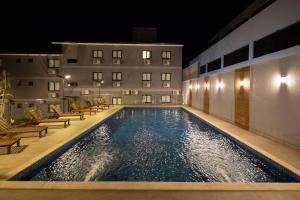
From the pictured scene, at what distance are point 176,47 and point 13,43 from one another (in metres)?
18.8

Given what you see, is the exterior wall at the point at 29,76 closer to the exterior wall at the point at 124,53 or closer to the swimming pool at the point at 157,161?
the exterior wall at the point at 124,53

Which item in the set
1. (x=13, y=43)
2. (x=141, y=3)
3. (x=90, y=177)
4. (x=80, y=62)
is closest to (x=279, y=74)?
(x=90, y=177)

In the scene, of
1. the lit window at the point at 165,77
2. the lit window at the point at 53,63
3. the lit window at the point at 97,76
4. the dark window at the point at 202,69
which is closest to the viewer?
the dark window at the point at 202,69

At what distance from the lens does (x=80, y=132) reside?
10.8m

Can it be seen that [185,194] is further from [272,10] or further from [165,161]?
[272,10]

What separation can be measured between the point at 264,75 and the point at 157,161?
17.9 ft

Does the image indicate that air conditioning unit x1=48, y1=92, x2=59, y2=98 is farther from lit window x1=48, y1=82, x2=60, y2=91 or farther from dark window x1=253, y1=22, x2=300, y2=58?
dark window x1=253, y1=22, x2=300, y2=58

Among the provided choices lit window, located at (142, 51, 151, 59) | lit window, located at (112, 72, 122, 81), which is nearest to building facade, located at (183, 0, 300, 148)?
lit window, located at (142, 51, 151, 59)

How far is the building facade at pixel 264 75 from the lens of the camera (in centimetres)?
810

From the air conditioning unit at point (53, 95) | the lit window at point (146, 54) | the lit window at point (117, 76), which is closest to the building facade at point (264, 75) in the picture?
the lit window at point (146, 54)

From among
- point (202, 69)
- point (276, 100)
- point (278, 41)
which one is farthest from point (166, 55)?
point (276, 100)

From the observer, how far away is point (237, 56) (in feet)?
44.5

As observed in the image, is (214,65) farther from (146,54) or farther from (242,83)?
(146,54)

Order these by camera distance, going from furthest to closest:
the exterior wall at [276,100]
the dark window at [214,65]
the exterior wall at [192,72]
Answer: the exterior wall at [192,72] → the dark window at [214,65] → the exterior wall at [276,100]
